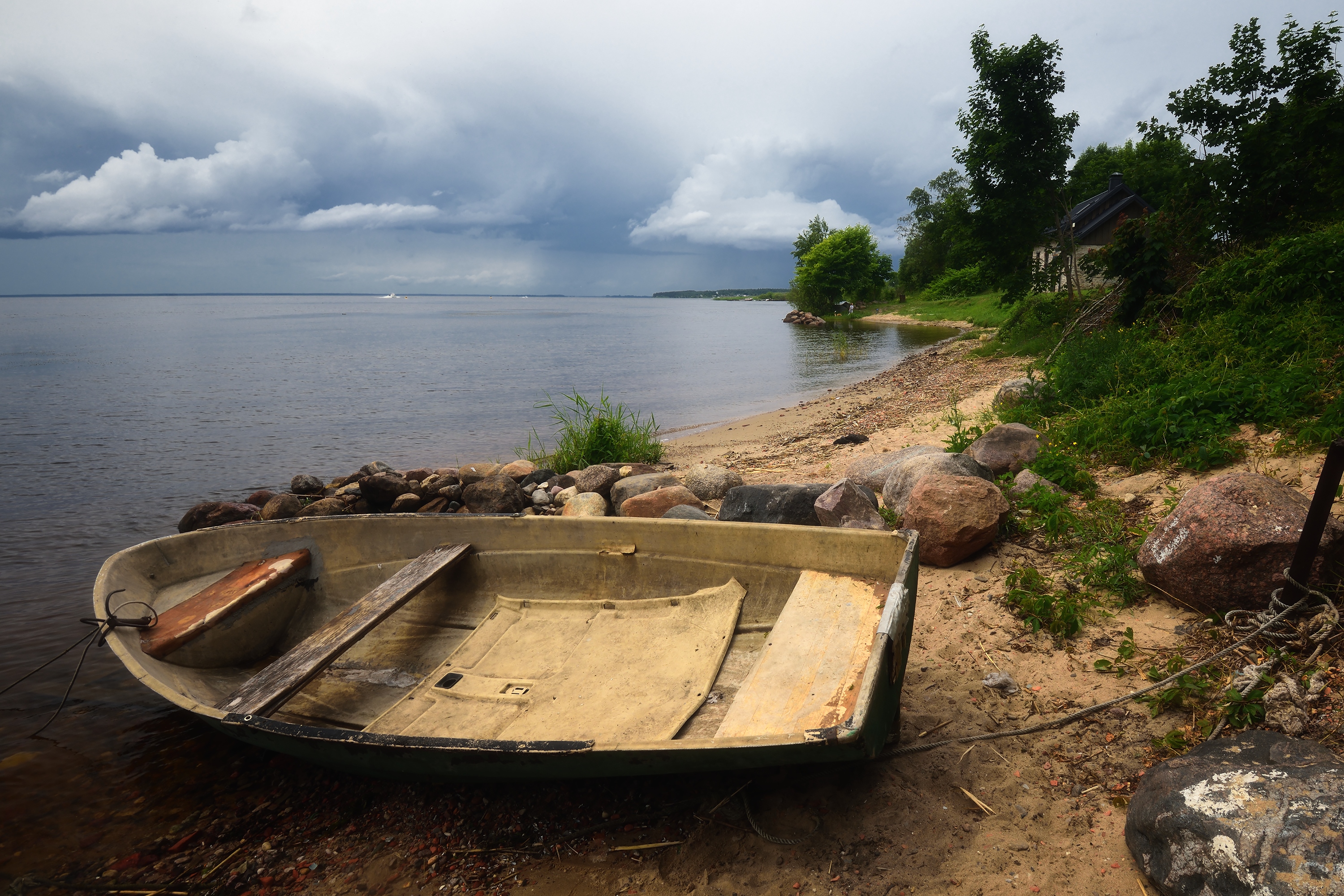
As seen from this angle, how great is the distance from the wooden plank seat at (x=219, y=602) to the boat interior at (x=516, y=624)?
0.01 m

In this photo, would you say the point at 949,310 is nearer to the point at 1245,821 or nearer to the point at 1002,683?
the point at 1002,683

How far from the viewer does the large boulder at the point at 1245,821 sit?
84.4 inches

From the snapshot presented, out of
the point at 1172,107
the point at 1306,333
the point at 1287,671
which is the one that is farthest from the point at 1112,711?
the point at 1172,107

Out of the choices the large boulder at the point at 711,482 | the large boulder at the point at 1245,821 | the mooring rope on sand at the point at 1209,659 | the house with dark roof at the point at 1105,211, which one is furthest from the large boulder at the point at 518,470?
the house with dark roof at the point at 1105,211

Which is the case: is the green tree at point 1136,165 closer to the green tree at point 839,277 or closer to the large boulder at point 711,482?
the large boulder at point 711,482

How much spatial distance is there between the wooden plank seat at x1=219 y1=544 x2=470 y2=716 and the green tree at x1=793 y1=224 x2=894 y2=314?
7440 centimetres

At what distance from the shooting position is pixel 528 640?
4.64 meters

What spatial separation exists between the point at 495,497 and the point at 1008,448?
5.98 m

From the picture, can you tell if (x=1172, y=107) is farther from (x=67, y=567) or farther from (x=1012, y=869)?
(x=67, y=567)

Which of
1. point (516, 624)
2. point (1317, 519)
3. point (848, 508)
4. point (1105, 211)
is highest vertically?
point (1105, 211)

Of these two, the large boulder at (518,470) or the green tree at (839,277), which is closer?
the large boulder at (518,470)

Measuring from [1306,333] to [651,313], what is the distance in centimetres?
11694

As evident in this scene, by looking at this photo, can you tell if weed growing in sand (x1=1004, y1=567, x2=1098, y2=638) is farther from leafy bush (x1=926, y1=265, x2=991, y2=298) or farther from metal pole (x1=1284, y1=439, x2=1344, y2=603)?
leafy bush (x1=926, y1=265, x2=991, y2=298)

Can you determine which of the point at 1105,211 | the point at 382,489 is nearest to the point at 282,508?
the point at 382,489
